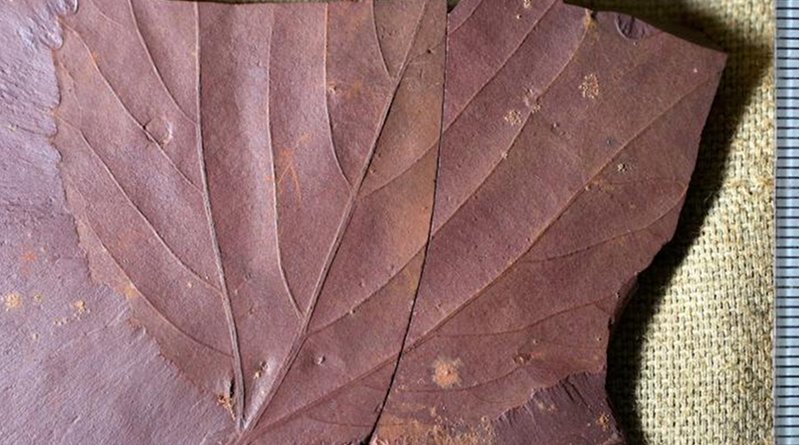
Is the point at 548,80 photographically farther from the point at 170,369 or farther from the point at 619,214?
the point at 170,369

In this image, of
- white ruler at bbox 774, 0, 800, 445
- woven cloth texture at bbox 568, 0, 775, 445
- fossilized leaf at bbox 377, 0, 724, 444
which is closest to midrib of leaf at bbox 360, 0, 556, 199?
fossilized leaf at bbox 377, 0, 724, 444

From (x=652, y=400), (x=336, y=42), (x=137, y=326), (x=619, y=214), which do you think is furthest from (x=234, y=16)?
(x=652, y=400)

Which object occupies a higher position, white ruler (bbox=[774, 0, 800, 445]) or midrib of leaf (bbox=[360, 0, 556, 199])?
midrib of leaf (bbox=[360, 0, 556, 199])

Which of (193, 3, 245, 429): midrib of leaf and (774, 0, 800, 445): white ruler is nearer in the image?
(193, 3, 245, 429): midrib of leaf

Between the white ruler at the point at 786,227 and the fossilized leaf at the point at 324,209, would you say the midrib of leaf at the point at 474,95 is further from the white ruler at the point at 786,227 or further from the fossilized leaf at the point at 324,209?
the white ruler at the point at 786,227

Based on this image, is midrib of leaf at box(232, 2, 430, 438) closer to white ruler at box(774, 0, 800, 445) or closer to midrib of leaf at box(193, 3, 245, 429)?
midrib of leaf at box(193, 3, 245, 429)

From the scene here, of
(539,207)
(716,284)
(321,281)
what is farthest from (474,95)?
(716,284)
